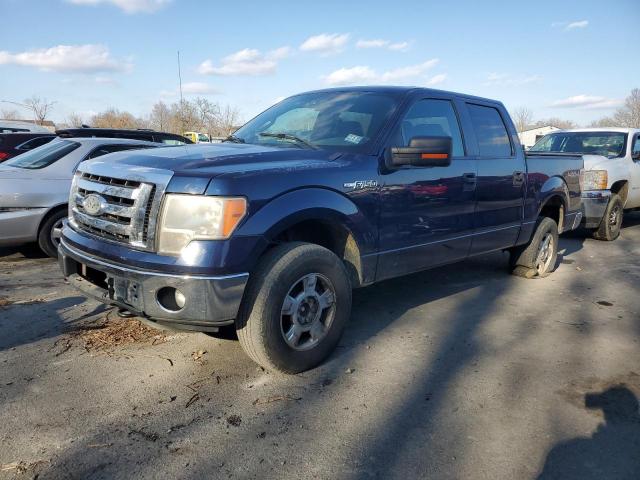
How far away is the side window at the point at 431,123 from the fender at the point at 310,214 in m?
0.78

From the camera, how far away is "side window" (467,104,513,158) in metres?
4.76

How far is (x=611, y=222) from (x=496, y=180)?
4.97m

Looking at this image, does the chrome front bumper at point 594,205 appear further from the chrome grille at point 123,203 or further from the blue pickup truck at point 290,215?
the chrome grille at point 123,203

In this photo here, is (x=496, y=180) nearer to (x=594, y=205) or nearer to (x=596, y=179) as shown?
(x=594, y=205)

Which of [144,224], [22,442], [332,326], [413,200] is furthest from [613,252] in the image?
[22,442]

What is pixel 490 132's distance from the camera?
495 centimetres

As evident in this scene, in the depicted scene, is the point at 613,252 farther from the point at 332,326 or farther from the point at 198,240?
the point at 198,240

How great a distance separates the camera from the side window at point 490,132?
476 centimetres

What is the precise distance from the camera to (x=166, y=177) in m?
2.83

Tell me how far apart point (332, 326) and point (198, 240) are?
3.74 ft

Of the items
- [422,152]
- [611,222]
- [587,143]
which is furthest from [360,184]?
[587,143]

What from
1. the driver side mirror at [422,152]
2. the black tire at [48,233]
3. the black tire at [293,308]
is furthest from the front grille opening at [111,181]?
the black tire at [48,233]

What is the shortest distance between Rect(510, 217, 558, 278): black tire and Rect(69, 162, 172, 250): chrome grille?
14.6 ft

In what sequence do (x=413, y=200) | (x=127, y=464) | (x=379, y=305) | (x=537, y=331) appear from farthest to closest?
(x=379, y=305) < (x=537, y=331) < (x=413, y=200) < (x=127, y=464)
